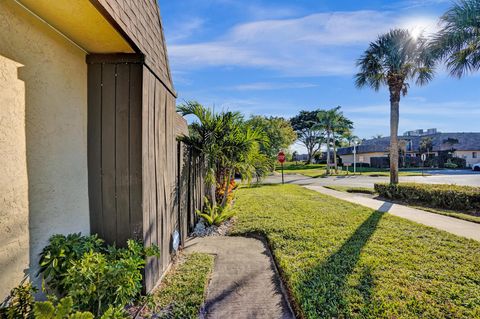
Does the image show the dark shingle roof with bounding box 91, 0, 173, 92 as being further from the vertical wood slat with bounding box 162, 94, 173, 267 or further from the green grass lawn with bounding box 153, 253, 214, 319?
the green grass lawn with bounding box 153, 253, 214, 319

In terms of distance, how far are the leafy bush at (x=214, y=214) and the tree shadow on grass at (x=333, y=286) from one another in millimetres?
2620

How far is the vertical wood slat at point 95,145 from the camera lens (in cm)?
251

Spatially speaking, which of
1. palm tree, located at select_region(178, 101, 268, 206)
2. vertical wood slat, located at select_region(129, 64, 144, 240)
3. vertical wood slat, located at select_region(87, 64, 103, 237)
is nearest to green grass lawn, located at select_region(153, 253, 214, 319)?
vertical wood slat, located at select_region(129, 64, 144, 240)

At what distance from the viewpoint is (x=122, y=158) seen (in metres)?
2.53

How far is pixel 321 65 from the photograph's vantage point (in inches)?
408

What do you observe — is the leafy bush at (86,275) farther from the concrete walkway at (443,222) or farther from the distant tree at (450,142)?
the distant tree at (450,142)

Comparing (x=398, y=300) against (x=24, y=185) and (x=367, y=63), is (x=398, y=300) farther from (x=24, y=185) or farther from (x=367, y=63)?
(x=367, y=63)

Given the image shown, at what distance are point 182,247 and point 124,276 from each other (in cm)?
239

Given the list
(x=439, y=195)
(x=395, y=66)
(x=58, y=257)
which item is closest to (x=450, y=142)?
(x=395, y=66)

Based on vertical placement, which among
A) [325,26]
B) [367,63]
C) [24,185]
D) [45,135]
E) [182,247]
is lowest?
[182,247]

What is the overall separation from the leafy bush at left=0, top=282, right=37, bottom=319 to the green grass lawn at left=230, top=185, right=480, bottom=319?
2.17 metres

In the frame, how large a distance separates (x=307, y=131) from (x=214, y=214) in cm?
5054

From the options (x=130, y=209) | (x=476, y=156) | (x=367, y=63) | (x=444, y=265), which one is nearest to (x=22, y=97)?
(x=130, y=209)

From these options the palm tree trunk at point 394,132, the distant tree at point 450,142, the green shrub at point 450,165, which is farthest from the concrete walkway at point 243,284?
the distant tree at point 450,142
